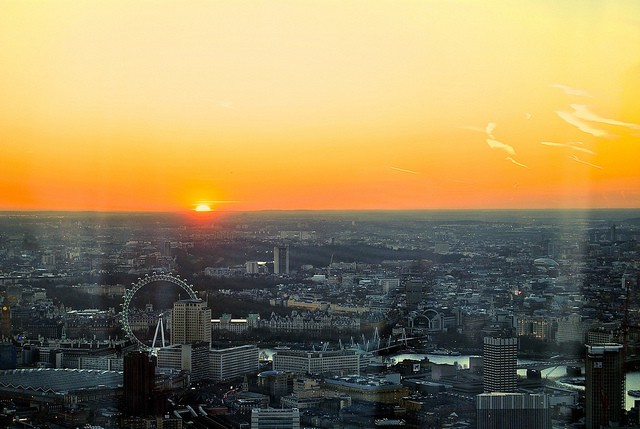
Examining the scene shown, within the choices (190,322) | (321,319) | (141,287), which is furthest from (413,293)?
(141,287)

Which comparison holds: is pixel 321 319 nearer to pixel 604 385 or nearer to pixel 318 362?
pixel 318 362

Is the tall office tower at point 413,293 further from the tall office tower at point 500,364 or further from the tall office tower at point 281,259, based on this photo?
the tall office tower at point 281,259

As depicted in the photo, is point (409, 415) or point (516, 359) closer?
point (409, 415)

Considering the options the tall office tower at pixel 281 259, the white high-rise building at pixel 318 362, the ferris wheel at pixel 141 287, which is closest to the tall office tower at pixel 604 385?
the white high-rise building at pixel 318 362

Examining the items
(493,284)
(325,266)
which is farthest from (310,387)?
(325,266)

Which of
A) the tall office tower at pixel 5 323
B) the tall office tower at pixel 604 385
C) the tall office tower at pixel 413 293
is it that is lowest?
the tall office tower at pixel 604 385

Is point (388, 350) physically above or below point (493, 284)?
below

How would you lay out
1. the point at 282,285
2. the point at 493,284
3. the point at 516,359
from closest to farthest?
the point at 516,359 < the point at 493,284 < the point at 282,285

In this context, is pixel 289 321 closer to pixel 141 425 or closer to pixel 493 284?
pixel 493 284
